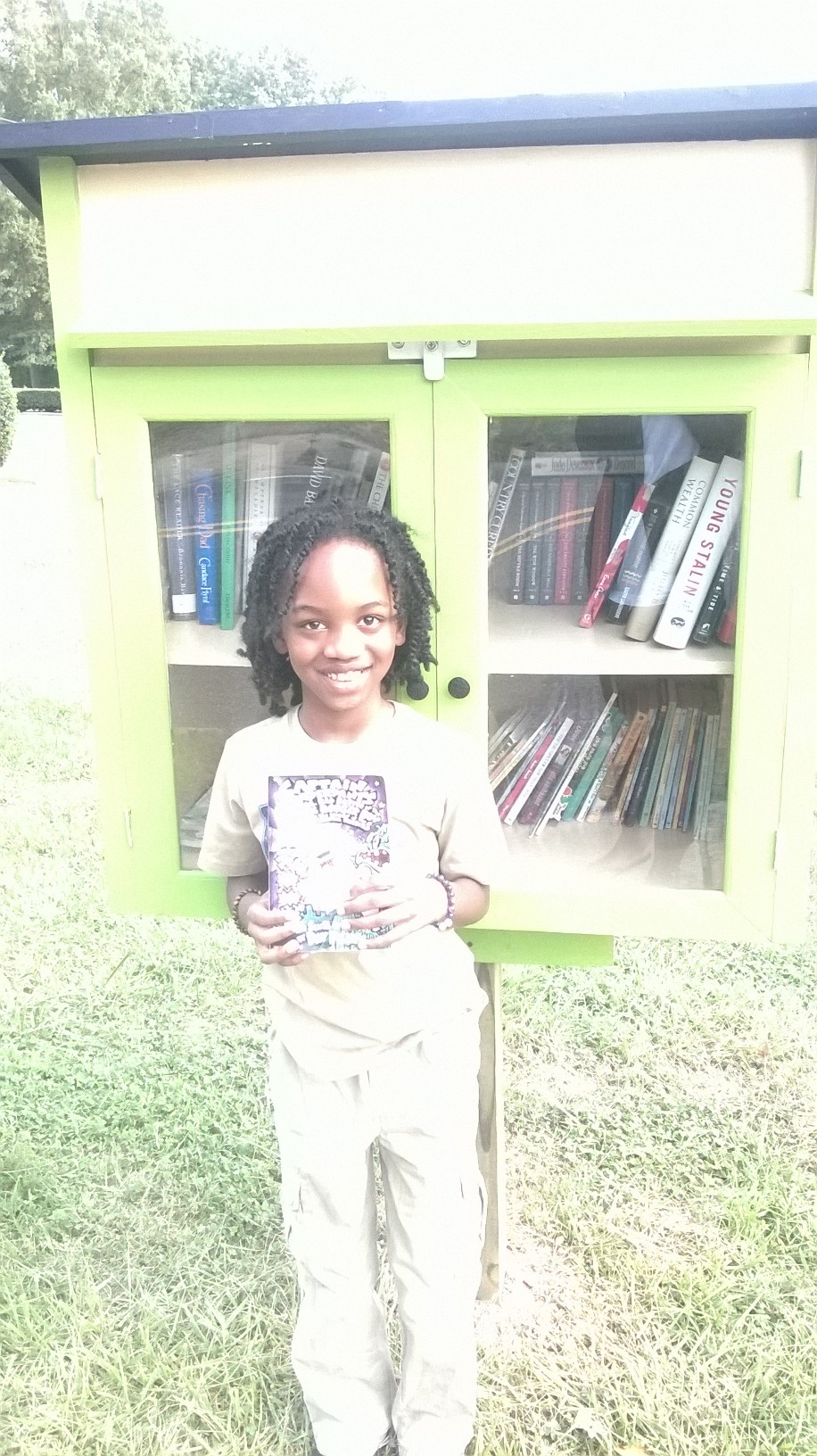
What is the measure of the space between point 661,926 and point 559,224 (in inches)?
43.0

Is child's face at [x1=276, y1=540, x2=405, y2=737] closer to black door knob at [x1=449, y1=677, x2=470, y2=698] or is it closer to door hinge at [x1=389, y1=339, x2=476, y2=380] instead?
black door knob at [x1=449, y1=677, x2=470, y2=698]

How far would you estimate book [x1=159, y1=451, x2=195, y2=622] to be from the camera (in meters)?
1.85

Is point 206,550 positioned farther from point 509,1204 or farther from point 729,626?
point 509,1204

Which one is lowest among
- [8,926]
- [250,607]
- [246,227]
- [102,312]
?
[8,926]

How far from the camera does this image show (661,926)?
6.02 ft

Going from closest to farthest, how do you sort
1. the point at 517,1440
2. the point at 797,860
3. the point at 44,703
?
the point at 797,860 → the point at 517,1440 → the point at 44,703

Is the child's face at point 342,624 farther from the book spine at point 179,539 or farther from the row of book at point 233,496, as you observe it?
the book spine at point 179,539

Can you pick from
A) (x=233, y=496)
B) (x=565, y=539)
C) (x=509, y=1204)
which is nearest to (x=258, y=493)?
(x=233, y=496)

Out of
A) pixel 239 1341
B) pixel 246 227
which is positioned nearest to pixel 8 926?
pixel 239 1341

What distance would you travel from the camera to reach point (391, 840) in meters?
1.65

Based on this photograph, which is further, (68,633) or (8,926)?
(68,633)

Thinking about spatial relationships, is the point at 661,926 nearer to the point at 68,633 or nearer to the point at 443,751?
the point at 443,751

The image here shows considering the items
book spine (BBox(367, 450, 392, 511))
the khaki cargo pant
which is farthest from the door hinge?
the khaki cargo pant

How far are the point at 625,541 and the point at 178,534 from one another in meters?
0.75
